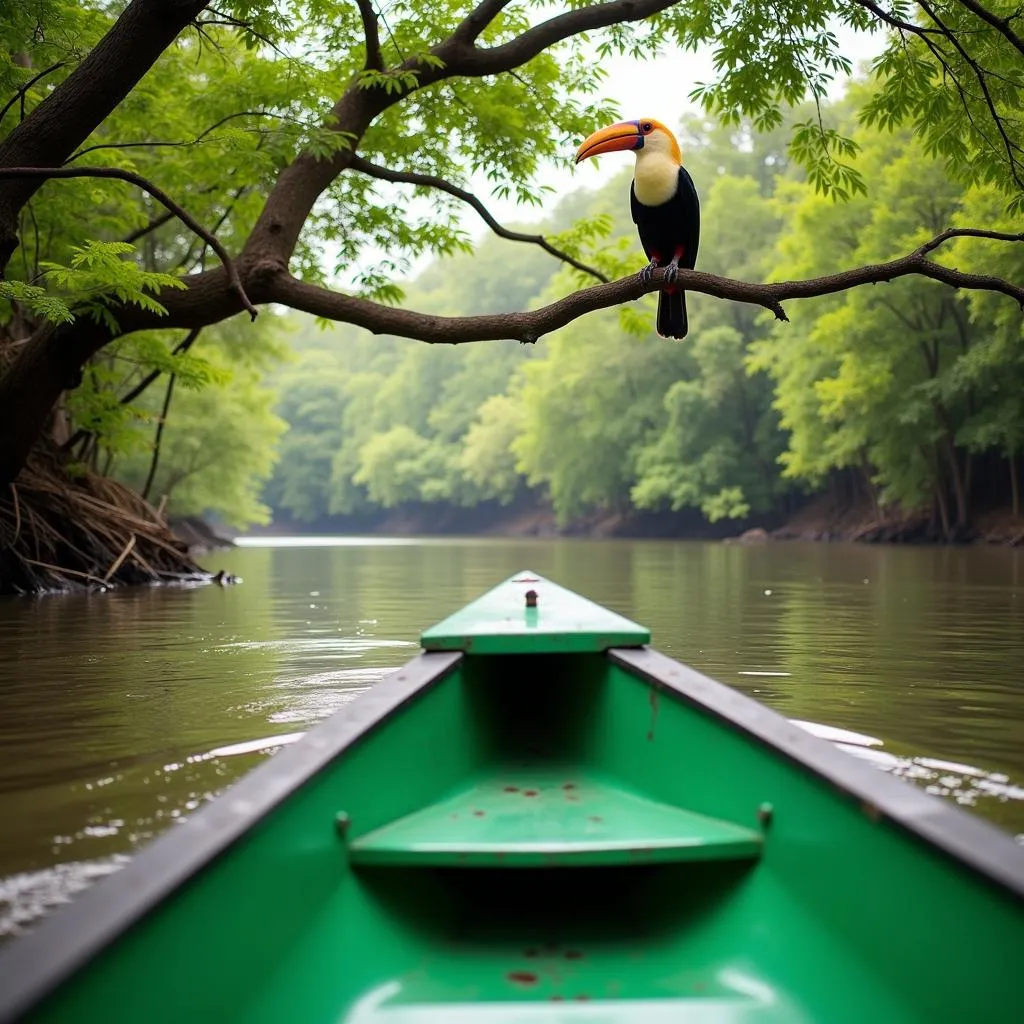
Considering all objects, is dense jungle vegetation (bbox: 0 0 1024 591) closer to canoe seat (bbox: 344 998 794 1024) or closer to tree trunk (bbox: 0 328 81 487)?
tree trunk (bbox: 0 328 81 487)

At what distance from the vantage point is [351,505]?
7144cm

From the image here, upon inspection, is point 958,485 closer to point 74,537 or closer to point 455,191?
point 455,191

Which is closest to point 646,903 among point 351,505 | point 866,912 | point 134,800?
point 866,912

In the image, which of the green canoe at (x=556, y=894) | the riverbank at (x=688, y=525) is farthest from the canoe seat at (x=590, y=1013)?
the riverbank at (x=688, y=525)

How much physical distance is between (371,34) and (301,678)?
17.5 ft

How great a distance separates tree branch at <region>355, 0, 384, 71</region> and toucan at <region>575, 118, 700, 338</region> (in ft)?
8.31

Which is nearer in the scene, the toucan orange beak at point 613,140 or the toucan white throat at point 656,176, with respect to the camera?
the toucan orange beak at point 613,140

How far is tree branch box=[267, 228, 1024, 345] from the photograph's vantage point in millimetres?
5328

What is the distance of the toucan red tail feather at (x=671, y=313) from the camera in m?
6.89

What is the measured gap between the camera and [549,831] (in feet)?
7.72

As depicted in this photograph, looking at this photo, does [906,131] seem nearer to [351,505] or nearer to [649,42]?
[649,42]

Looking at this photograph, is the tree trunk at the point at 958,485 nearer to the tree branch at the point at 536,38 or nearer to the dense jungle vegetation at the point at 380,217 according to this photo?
the dense jungle vegetation at the point at 380,217

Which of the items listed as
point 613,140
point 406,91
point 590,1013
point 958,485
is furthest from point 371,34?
point 958,485

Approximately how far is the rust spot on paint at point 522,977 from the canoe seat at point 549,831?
0.67 ft
